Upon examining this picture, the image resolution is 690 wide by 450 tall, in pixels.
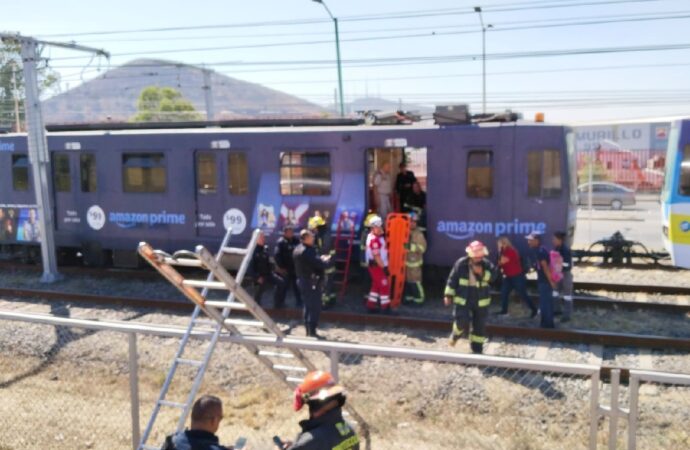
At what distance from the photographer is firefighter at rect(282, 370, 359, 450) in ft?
13.5

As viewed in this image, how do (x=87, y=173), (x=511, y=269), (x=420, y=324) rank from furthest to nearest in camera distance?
(x=87, y=173) → (x=511, y=269) → (x=420, y=324)

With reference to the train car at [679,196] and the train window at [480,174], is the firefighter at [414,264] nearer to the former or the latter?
the train window at [480,174]

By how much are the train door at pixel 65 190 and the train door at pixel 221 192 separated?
327 centimetres

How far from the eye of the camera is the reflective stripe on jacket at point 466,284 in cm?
912

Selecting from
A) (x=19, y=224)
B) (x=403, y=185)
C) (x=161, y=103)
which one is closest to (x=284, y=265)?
(x=403, y=185)

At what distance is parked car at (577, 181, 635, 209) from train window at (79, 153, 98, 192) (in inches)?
1032

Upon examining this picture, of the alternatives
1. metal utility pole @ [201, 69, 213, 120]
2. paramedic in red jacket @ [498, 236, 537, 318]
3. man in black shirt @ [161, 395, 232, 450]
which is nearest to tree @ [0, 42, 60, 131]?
Answer: metal utility pole @ [201, 69, 213, 120]

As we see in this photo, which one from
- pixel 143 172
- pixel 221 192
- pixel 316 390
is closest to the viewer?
pixel 316 390

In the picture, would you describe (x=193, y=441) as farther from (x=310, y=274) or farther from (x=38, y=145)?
(x=38, y=145)

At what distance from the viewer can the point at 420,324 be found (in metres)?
11.2

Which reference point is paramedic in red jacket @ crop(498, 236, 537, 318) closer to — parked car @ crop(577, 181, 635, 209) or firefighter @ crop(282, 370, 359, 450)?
firefighter @ crop(282, 370, 359, 450)

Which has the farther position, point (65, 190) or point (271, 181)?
point (65, 190)

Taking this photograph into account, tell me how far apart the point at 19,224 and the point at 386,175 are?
8991 millimetres

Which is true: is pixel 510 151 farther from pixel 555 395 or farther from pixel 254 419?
pixel 254 419
